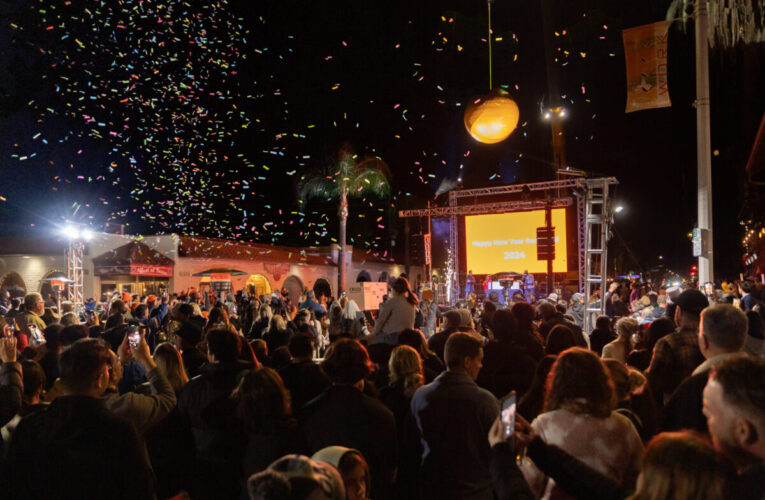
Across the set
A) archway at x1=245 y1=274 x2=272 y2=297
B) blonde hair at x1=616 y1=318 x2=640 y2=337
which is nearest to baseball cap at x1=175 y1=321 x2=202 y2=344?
blonde hair at x1=616 y1=318 x2=640 y2=337

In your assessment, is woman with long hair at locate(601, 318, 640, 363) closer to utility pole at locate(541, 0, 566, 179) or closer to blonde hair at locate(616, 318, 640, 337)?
blonde hair at locate(616, 318, 640, 337)

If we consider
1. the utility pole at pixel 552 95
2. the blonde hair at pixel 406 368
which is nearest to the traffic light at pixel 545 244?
the utility pole at pixel 552 95

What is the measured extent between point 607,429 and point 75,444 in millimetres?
2260

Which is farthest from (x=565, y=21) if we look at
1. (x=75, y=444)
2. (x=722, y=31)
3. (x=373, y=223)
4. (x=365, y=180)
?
(x=373, y=223)

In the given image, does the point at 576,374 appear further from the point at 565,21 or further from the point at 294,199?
the point at 294,199

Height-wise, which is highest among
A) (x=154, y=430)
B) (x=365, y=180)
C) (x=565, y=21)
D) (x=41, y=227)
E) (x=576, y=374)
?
(x=565, y=21)

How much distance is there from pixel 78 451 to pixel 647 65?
10.8 metres

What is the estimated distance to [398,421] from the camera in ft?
12.9

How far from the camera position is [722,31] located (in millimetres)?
10047

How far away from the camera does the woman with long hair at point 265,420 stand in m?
2.97

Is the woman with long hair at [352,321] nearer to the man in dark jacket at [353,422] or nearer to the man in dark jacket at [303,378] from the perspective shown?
the man in dark jacket at [303,378]

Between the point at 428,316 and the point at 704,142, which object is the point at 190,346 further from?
the point at 428,316

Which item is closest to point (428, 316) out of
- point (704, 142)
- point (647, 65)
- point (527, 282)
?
point (704, 142)

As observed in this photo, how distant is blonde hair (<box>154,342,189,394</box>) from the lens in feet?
12.6
